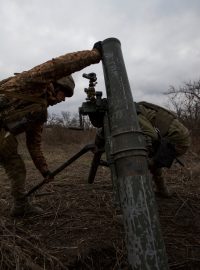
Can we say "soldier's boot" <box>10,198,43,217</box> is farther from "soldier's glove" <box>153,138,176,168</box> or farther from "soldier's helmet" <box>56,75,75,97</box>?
→ "soldier's glove" <box>153,138,176,168</box>


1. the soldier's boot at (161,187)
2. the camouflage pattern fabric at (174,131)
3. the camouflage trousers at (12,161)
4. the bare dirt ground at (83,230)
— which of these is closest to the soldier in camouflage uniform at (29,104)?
the camouflage trousers at (12,161)

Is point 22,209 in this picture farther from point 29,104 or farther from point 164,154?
point 164,154

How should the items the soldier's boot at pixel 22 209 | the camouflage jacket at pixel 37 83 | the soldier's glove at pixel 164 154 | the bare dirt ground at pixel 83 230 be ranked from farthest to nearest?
1. the soldier's boot at pixel 22 209
2. the soldier's glove at pixel 164 154
3. the camouflage jacket at pixel 37 83
4. the bare dirt ground at pixel 83 230

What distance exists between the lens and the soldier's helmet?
418cm

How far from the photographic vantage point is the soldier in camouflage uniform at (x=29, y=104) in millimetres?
3123

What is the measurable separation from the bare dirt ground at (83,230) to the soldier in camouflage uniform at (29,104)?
0.44m

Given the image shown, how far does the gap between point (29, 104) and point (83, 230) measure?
1332 millimetres

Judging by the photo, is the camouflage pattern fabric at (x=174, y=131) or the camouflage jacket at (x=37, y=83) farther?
the camouflage pattern fabric at (x=174, y=131)

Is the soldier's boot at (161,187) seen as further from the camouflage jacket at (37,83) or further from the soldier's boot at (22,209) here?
the camouflage jacket at (37,83)

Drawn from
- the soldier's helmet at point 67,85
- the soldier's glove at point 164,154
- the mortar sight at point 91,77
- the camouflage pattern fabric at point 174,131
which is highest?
the soldier's helmet at point 67,85

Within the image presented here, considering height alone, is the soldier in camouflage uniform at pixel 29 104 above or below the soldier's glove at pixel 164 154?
above

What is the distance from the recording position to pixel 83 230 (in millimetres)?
3535

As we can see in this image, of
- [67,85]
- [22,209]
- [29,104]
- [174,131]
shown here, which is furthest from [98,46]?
[22,209]

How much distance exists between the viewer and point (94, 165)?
407 cm
